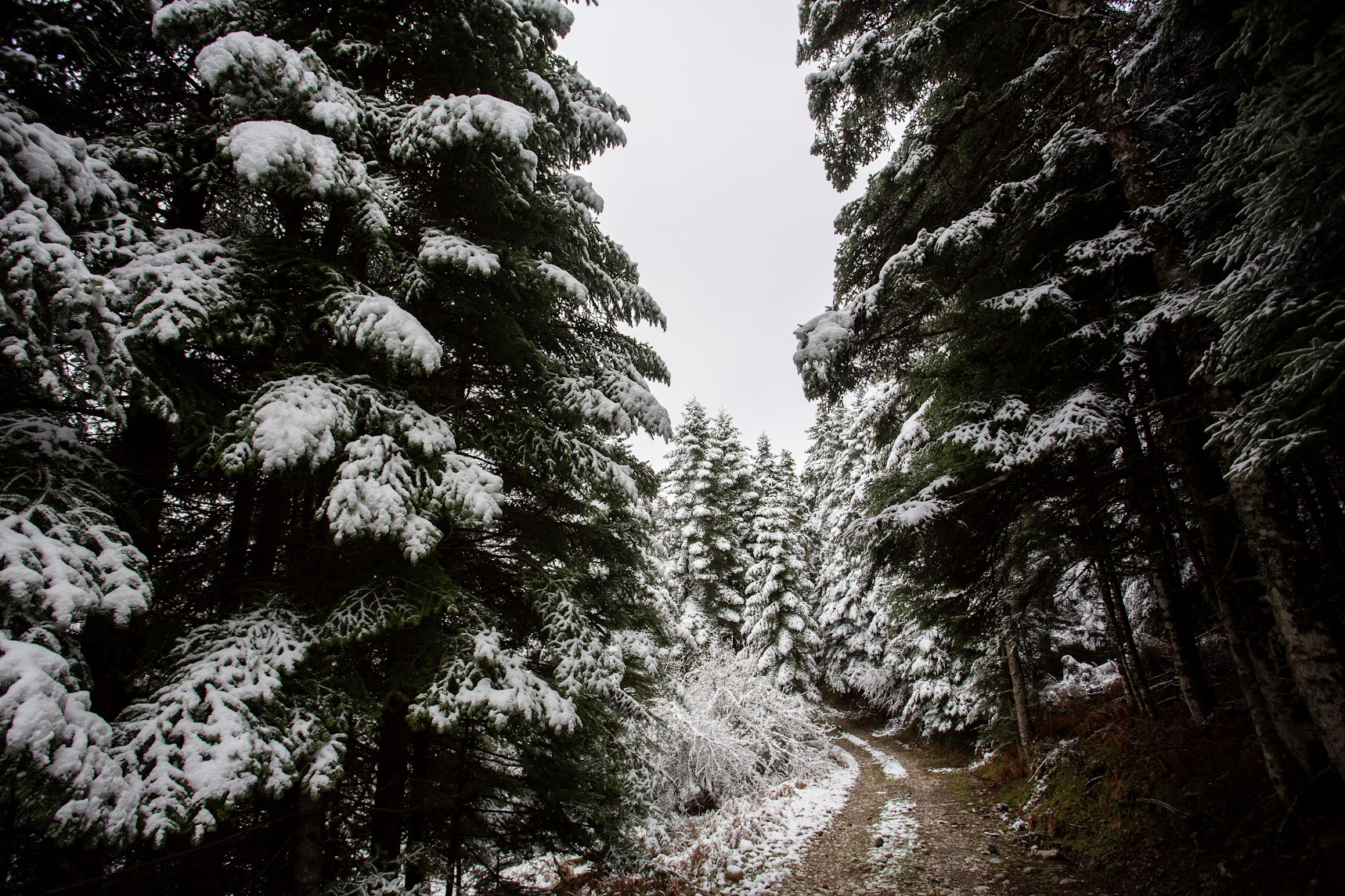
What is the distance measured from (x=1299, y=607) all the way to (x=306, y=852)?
7885mm

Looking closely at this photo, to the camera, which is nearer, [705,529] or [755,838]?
[755,838]

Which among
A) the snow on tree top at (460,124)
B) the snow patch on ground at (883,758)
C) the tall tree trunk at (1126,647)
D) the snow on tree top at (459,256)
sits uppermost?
the snow on tree top at (460,124)

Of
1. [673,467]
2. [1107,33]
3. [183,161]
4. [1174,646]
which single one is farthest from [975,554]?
[673,467]

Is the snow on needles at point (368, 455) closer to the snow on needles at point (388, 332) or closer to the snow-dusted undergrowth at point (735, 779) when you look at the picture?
the snow on needles at point (388, 332)

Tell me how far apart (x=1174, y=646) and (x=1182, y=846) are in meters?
2.44

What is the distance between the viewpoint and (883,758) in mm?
16812

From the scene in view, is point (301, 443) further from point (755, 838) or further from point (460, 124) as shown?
point (755, 838)

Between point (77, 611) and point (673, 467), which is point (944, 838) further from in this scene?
point (673, 467)

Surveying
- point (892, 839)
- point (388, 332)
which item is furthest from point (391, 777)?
point (892, 839)

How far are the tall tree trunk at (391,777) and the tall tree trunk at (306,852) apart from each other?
2.15 feet

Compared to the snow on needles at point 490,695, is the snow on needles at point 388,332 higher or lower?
higher

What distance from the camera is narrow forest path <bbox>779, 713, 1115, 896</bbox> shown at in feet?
20.1

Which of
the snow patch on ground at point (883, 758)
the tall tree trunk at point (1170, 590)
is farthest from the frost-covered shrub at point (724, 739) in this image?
the tall tree trunk at point (1170, 590)

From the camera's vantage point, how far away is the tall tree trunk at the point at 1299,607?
359cm
